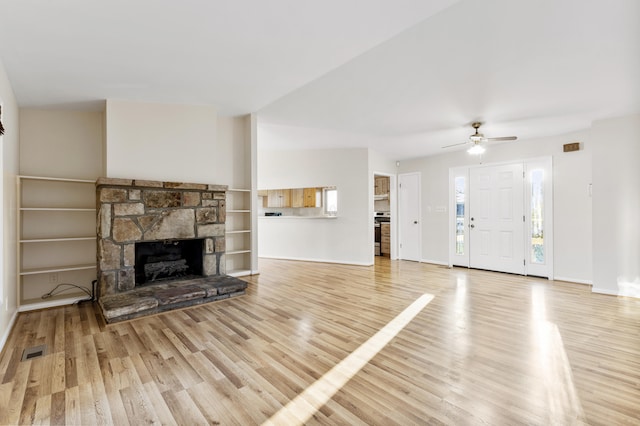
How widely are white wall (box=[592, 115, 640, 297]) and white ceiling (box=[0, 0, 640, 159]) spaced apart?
363 mm

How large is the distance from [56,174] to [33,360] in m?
2.61

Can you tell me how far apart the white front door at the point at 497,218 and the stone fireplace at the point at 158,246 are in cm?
483

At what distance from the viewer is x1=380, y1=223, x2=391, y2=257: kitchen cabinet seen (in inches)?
302

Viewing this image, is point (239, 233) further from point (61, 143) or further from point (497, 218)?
point (497, 218)

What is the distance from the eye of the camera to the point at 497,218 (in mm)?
5816

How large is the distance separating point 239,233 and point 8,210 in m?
2.86

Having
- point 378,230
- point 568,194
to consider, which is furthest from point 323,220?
point 568,194

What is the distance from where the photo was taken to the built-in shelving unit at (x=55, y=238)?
12.0ft

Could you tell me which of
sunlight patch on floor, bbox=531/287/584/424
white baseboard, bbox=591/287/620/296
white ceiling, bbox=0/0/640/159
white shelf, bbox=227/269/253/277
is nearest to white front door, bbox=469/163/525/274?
white baseboard, bbox=591/287/620/296

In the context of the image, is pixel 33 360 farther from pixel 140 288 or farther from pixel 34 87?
pixel 34 87

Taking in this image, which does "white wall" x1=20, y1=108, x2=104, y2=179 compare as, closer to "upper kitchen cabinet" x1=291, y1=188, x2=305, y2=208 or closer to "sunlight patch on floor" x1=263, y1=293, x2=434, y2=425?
"upper kitchen cabinet" x1=291, y1=188, x2=305, y2=208

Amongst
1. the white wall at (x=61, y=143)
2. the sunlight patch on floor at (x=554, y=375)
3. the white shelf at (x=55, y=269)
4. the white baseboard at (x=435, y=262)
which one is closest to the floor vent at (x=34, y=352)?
the white shelf at (x=55, y=269)

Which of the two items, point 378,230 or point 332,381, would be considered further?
point 378,230

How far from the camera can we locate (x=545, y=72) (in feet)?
9.61
